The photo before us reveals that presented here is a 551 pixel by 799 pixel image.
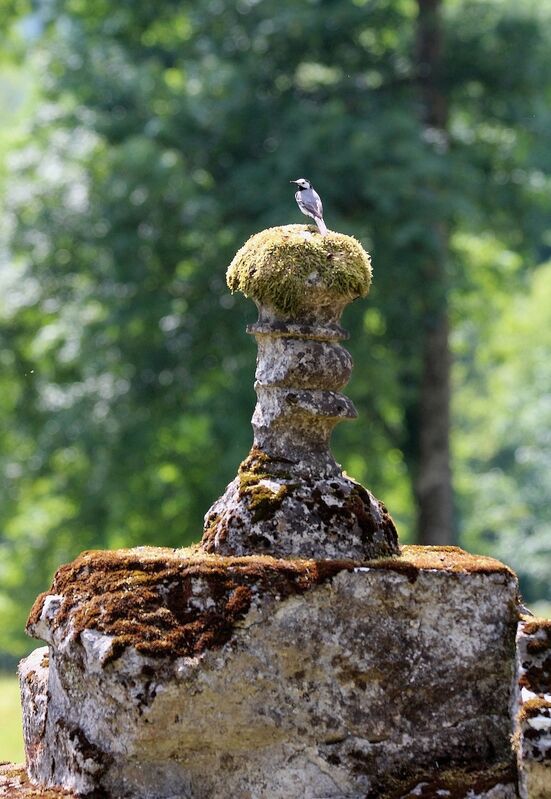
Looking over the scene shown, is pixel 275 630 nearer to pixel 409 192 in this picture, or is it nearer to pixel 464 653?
pixel 464 653

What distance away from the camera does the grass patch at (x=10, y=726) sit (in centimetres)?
1729

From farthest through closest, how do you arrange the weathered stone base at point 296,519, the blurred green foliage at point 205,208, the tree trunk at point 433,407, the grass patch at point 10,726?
the tree trunk at point 433,407 → the grass patch at point 10,726 → the blurred green foliage at point 205,208 → the weathered stone base at point 296,519

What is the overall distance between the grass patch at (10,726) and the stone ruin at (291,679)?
30.7 ft

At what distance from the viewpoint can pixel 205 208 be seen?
56.4ft

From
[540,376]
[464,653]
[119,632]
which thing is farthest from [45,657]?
[540,376]

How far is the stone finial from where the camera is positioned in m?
6.19

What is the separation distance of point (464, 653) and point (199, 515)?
41.0 ft

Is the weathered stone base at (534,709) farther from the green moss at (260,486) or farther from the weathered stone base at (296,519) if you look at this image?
the green moss at (260,486)

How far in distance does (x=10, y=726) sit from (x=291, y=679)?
15.4m

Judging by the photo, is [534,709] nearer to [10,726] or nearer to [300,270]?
[300,270]

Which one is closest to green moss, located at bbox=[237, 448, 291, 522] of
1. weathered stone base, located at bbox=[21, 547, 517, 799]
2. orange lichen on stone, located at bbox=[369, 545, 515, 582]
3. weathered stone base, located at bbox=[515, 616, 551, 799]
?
weathered stone base, located at bbox=[21, 547, 517, 799]

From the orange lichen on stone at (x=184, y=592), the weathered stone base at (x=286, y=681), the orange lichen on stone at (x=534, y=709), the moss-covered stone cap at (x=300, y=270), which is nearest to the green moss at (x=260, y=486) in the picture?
the orange lichen on stone at (x=184, y=592)

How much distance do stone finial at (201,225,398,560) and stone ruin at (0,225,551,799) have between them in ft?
0.29

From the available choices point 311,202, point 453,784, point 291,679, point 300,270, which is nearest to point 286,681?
point 291,679
